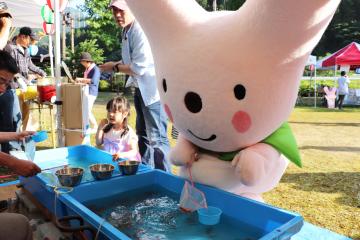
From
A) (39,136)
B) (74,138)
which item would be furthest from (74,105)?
(39,136)

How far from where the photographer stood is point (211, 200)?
6.30 ft

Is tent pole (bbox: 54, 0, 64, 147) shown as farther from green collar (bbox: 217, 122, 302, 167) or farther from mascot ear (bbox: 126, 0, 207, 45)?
green collar (bbox: 217, 122, 302, 167)

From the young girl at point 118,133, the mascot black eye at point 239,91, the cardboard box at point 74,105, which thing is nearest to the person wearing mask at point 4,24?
the cardboard box at point 74,105

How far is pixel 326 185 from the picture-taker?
3.48 m

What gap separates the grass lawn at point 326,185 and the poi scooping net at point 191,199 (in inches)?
47.9

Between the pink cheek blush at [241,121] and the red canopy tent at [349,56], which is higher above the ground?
the red canopy tent at [349,56]

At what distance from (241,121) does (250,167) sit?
A: 228mm

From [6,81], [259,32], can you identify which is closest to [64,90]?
[6,81]

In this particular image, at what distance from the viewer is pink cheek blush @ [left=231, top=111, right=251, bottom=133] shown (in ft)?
5.36

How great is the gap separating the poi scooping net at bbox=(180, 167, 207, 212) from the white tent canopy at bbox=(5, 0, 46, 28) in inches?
212

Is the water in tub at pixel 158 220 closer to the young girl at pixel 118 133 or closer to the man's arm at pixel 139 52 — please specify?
the young girl at pixel 118 133

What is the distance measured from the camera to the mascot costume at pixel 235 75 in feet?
4.79

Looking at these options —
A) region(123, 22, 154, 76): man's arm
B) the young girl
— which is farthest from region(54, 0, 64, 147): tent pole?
region(123, 22, 154, 76): man's arm

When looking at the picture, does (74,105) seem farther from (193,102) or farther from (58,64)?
(193,102)
